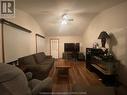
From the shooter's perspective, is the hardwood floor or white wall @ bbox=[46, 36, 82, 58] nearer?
the hardwood floor

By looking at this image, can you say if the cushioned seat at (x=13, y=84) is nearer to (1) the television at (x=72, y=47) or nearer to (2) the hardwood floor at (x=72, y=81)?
(2) the hardwood floor at (x=72, y=81)

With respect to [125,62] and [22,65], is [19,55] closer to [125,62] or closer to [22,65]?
[22,65]

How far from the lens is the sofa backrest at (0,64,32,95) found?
5.44 feet

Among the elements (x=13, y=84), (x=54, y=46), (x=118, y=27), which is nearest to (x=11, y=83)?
(x=13, y=84)

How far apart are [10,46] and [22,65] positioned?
69cm

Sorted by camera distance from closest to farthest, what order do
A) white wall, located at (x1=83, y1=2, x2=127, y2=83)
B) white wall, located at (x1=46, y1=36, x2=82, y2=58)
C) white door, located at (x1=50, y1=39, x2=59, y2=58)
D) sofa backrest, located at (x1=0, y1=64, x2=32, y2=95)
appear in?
1. sofa backrest, located at (x1=0, y1=64, x2=32, y2=95)
2. white wall, located at (x1=83, y1=2, x2=127, y2=83)
3. white wall, located at (x1=46, y1=36, x2=82, y2=58)
4. white door, located at (x1=50, y1=39, x2=59, y2=58)

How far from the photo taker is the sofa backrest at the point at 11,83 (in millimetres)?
1657

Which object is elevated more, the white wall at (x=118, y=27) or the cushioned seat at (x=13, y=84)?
the white wall at (x=118, y=27)

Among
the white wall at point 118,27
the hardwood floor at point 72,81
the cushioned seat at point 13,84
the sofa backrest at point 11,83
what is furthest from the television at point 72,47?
the sofa backrest at point 11,83

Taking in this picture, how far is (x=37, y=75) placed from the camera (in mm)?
3887

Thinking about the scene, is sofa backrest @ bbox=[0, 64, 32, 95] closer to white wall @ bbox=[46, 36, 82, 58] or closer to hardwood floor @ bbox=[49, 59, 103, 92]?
hardwood floor @ bbox=[49, 59, 103, 92]

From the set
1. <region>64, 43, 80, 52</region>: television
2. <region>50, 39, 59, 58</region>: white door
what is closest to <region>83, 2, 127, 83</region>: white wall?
<region>64, 43, 80, 52</region>: television

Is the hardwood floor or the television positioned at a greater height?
the television

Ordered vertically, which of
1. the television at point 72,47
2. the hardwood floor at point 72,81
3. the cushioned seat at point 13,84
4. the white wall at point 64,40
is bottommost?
the hardwood floor at point 72,81
